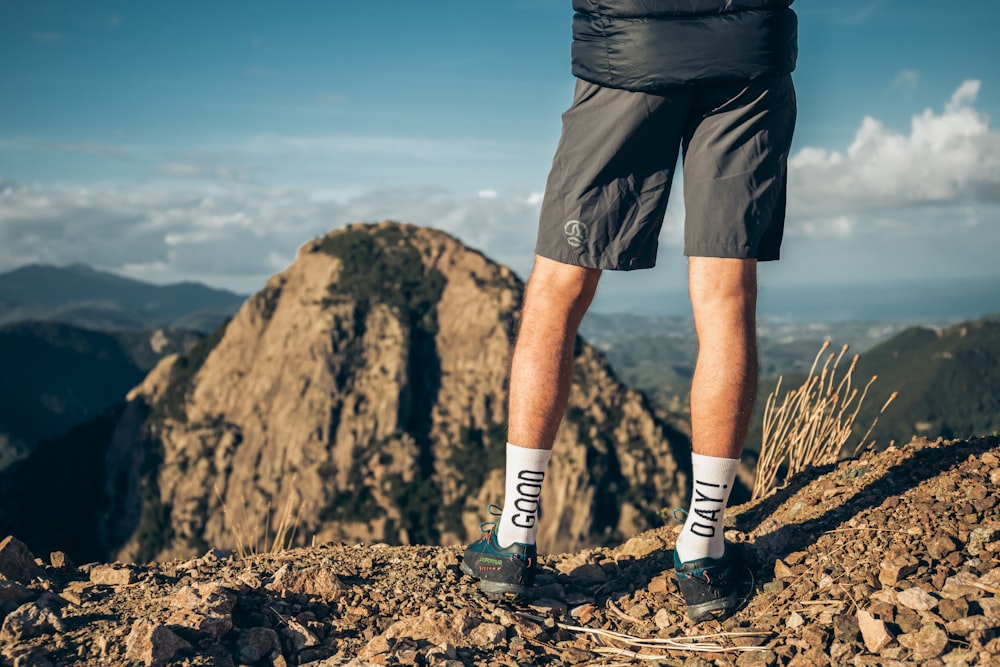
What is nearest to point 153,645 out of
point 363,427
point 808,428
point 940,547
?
point 940,547

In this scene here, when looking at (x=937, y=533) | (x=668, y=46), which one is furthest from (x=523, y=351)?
(x=937, y=533)

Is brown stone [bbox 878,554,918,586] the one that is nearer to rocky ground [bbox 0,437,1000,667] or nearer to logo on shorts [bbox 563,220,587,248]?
rocky ground [bbox 0,437,1000,667]

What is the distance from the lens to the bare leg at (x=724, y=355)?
115 inches

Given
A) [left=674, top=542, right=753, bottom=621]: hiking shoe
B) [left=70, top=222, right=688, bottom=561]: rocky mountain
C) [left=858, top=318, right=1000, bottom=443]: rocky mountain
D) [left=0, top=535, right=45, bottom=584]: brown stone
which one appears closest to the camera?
[left=674, top=542, right=753, bottom=621]: hiking shoe

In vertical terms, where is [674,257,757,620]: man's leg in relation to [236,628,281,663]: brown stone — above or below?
above

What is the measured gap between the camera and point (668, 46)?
282 centimetres

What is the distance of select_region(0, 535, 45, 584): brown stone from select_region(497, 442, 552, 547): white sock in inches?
80.8

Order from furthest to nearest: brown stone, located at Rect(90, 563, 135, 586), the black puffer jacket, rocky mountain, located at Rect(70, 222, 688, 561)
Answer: rocky mountain, located at Rect(70, 222, 688, 561)
brown stone, located at Rect(90, 563, 135, 586)
the black puffer jacket

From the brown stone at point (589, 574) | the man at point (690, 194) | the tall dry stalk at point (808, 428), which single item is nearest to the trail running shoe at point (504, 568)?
the man at point (690, 194)

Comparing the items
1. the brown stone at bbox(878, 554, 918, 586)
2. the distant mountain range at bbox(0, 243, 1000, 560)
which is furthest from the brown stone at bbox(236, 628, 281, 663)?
the distant mountain range at bbox(0, 243, 1000, 560)

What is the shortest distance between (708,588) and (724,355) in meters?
0.92

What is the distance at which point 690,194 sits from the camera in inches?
116

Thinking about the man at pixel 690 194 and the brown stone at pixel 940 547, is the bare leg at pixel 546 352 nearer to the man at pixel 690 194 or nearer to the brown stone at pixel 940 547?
the man at pixel 690 194

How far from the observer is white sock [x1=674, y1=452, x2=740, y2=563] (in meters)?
2.99
